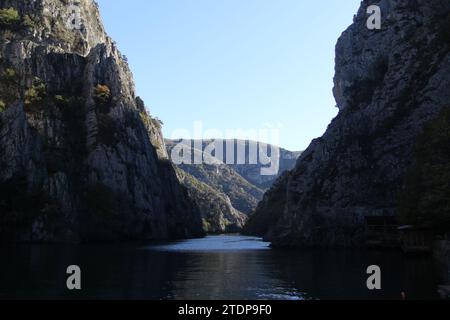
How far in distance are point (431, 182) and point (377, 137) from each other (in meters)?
64.6

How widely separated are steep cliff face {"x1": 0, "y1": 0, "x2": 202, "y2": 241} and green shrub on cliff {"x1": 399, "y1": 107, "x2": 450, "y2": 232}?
95.9 m

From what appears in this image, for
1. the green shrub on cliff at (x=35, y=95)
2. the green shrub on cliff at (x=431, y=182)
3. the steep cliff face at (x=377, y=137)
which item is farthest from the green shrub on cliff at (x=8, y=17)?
the green shrub on cliff at (x=431, y=182)

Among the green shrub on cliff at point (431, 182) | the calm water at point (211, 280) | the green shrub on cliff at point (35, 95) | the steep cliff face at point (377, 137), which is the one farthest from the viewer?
the green shrub on cliff at point (35, 95)

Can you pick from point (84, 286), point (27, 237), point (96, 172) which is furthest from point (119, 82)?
point (84, 286)

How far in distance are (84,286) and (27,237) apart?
312ft

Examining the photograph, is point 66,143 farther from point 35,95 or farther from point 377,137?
point 377,137

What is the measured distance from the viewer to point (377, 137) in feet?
433

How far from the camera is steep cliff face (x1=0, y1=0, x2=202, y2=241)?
139625 millimetres

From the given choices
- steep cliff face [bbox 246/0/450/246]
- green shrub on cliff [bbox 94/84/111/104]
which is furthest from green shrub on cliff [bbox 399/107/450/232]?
green shrub on cliff [bbox 94/84/111/104]

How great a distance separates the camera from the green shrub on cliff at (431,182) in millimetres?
67062

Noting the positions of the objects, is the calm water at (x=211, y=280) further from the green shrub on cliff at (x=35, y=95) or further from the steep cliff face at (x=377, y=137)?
the green shrub on cliff at (x=35, y=95)

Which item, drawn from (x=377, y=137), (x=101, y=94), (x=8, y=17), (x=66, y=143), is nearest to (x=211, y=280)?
(x=377, y=137)

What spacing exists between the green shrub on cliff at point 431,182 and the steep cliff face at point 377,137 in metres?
36.9
